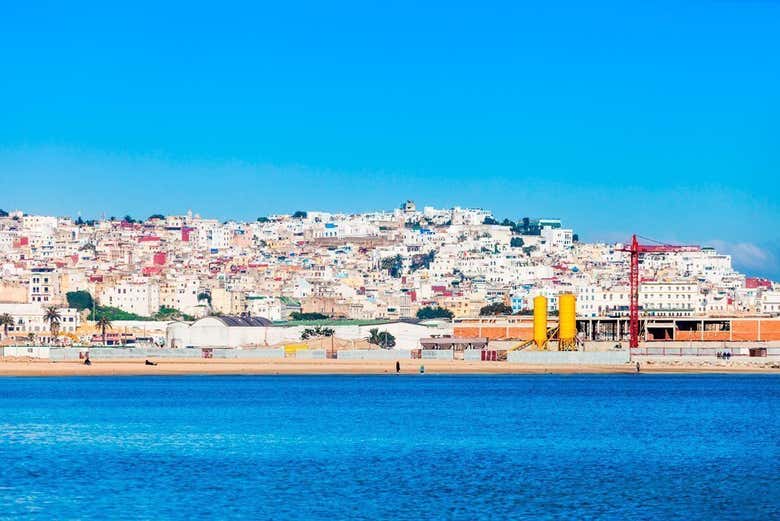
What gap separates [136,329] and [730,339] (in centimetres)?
5629

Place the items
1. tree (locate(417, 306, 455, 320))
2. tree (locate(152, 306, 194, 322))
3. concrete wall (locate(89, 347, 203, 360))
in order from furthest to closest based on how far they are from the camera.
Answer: tree (locate(417, 306, 455, 320)), tree (locate(152, 306, 194, 322)), concrete wall (locate(89, 347, 203, 360))

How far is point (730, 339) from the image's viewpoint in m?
99.4

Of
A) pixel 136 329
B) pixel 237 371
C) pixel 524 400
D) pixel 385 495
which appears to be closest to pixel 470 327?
pixel 237 371

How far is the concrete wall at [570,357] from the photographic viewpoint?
89469mm

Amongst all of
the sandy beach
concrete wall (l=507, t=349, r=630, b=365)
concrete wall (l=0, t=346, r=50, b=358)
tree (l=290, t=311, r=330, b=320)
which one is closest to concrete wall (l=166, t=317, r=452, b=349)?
concrete wall (l=0, t=346, r=50, b=358)

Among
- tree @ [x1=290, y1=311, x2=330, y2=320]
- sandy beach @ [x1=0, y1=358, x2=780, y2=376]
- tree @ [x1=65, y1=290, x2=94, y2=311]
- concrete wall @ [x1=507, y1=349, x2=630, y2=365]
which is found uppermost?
tree @ [x1=65, y1=290, x2=94, y2=311]

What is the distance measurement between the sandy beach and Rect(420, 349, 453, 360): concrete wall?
8.16ft

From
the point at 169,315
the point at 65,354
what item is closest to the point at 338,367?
the point at 65,354

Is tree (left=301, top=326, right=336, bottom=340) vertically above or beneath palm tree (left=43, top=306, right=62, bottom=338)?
beneath

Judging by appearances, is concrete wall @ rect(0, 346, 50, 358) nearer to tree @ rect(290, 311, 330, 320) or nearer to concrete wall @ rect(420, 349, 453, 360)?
concrete wall @ rect(420, 349, 453, 360)

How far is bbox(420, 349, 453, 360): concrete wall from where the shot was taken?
9506 cm

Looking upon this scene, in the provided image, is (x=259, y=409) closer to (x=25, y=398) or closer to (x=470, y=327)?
(x=25, y=398)

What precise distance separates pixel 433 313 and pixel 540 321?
7516 centimetres

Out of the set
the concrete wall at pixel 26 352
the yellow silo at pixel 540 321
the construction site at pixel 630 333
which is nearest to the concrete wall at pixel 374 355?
the construction site at pixel 630 333
